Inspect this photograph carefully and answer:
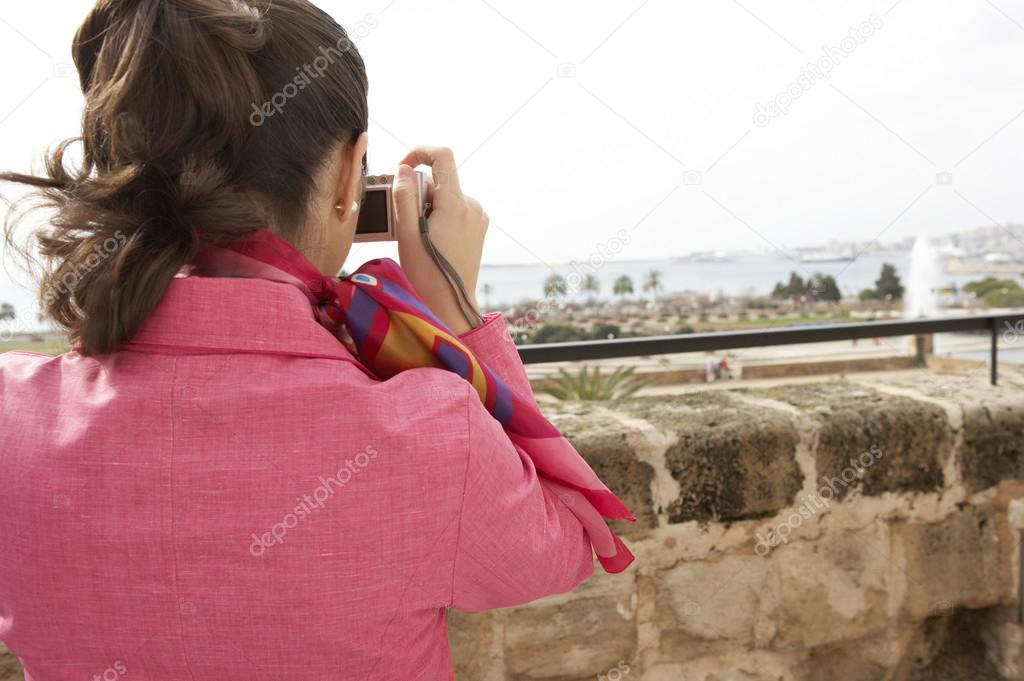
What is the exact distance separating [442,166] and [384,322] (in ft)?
0.76

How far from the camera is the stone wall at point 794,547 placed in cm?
161

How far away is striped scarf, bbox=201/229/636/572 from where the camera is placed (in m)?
0.77

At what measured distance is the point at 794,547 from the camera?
1.72 m

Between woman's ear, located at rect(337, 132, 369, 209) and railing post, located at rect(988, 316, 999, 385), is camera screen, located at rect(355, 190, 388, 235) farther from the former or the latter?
railing post, located at rect(988, 316, 999, 385)

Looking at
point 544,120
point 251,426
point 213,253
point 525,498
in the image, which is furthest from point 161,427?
point 544,120

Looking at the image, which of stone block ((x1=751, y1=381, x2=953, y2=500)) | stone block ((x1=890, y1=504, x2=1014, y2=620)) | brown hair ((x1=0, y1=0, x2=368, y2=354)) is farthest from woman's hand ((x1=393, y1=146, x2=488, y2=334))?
stone block ((x1=890, y1=504, x2=1014, y2=620))

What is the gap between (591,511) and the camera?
89 cm

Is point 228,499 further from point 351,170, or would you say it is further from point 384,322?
point 351,170

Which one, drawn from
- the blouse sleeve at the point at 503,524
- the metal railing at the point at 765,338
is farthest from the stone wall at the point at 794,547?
the blouse sleeve at the point at 503,524

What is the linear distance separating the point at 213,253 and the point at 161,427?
0.19 metres

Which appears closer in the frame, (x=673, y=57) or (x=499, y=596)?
(x=499, y=596)

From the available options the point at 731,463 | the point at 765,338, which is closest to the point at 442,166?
the point at 731,463

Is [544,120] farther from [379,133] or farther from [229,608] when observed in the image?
[229,608]

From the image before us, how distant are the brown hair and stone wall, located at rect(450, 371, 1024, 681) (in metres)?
0.98
